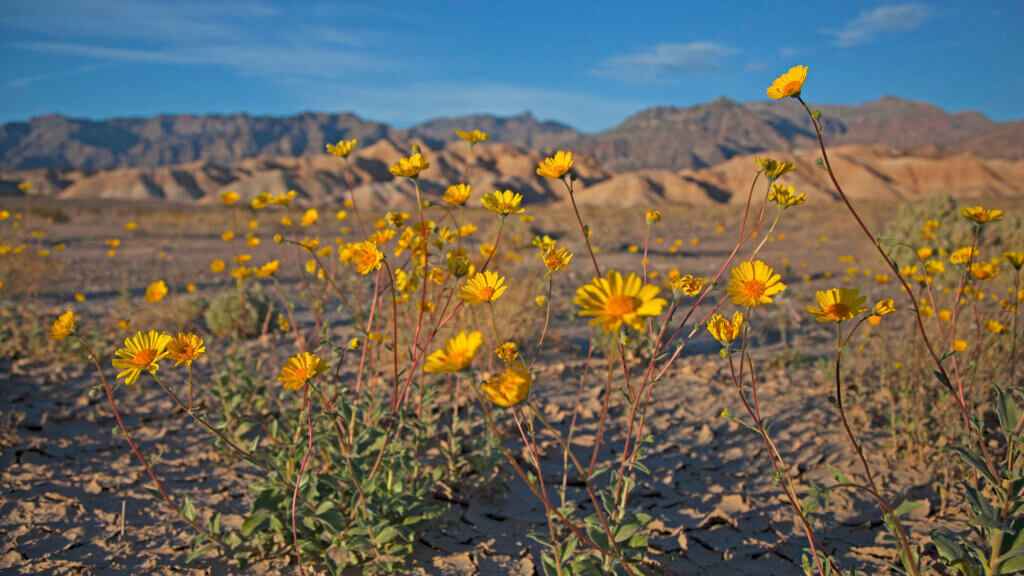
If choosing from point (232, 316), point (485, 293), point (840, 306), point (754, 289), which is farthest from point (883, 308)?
point (232, 316)

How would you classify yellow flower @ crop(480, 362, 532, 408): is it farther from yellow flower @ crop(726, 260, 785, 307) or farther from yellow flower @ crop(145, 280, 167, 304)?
yellow flower @ crop(145, 280, 167, 304)

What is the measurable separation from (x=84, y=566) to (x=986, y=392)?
4.46 metres

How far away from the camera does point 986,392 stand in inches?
114

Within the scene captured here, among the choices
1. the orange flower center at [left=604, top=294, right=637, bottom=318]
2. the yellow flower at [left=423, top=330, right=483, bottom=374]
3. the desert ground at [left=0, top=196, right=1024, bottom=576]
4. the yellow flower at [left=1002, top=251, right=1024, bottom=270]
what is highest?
the yellow flower at [left=1002, top=251, right=1024, bottom=270]

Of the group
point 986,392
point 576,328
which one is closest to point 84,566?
point 576,328

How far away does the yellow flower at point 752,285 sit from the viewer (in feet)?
4.68

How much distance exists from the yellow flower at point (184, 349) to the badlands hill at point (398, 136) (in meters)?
120

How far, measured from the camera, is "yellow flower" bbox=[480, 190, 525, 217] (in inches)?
66.9

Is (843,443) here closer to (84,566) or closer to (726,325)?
(726,325)

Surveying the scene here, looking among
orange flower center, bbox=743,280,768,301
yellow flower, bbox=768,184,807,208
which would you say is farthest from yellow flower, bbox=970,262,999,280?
orange flower center, bbox=743,280,768,301

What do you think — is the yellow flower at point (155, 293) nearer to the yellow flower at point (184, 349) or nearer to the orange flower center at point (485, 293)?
the yellow flower at point (184, 349)

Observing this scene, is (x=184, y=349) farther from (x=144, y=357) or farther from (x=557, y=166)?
(x=557, y=166)

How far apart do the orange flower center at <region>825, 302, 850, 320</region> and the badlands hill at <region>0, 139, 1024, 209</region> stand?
43.1 m

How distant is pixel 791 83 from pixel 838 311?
641 millimetres
